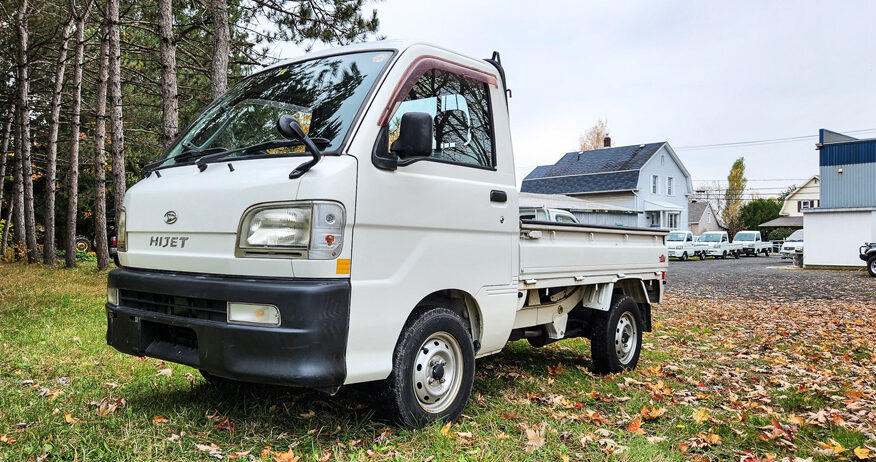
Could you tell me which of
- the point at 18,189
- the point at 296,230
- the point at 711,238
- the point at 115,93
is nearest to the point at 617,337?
the point at 296,230

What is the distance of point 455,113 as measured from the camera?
4273 mm

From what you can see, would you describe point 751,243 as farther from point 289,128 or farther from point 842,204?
point 289,128

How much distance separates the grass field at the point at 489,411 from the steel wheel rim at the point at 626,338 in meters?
0.21

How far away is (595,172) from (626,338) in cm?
3935

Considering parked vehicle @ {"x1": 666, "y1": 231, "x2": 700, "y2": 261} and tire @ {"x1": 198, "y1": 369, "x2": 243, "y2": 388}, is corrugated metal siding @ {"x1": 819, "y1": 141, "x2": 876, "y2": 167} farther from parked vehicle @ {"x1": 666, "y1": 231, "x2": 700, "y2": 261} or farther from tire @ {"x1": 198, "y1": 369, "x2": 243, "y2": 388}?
tire @ {"x1": 198, "y1": 369, "x2": 243, "y2": 388}

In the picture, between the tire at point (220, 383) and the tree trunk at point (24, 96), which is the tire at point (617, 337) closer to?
the tire at point (220, 383)

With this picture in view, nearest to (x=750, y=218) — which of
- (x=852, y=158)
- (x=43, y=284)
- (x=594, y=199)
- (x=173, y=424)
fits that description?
(x=594, y=199)

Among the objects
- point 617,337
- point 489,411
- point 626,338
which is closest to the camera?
point 489,411

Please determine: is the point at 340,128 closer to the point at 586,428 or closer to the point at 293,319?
the point at 293,319

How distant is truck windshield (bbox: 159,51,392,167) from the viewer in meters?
3.69

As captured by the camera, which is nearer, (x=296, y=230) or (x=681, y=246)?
(x=296, y=230)

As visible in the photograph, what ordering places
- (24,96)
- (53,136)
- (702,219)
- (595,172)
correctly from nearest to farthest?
(53,136) → (24,96) → (595,172) → (702,219)

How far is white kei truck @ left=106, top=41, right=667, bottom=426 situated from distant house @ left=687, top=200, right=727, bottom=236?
67.7m

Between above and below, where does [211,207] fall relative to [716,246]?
above
